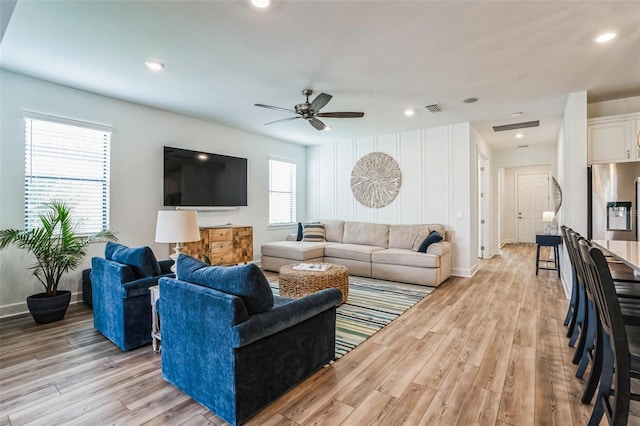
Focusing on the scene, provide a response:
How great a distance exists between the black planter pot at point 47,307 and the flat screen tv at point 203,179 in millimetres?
1860

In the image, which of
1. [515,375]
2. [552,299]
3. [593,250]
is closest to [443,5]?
[593,250]

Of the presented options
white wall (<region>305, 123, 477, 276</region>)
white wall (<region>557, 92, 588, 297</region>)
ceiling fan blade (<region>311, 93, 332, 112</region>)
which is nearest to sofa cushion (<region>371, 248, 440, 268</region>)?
white wall (<region>305, 123, 477, 276</region>)

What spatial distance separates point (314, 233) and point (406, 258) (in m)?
2.18

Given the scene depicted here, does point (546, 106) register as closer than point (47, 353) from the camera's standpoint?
No

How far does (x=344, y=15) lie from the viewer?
2.40 m

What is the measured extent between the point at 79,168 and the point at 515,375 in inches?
204

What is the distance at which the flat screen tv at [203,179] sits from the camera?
487cm

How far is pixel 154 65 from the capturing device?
324cm

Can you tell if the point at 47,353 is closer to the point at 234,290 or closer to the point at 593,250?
the point at 234,290

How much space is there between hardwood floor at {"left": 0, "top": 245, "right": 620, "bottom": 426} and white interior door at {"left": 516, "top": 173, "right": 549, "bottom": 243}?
736 cm

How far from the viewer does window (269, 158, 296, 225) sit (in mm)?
6867

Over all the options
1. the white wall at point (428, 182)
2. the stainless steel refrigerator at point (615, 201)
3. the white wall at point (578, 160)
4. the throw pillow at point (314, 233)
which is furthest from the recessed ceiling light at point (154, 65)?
the stainless steel refrigerator at point (615, 201)

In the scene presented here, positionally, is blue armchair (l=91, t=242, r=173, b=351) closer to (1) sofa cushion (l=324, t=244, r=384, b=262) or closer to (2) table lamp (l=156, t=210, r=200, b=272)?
(2) table lamp (l=156, t=210, r=200, b=272)

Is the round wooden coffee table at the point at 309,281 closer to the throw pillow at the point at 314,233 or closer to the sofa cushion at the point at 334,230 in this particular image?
the throw pillow at the point at 314,233
